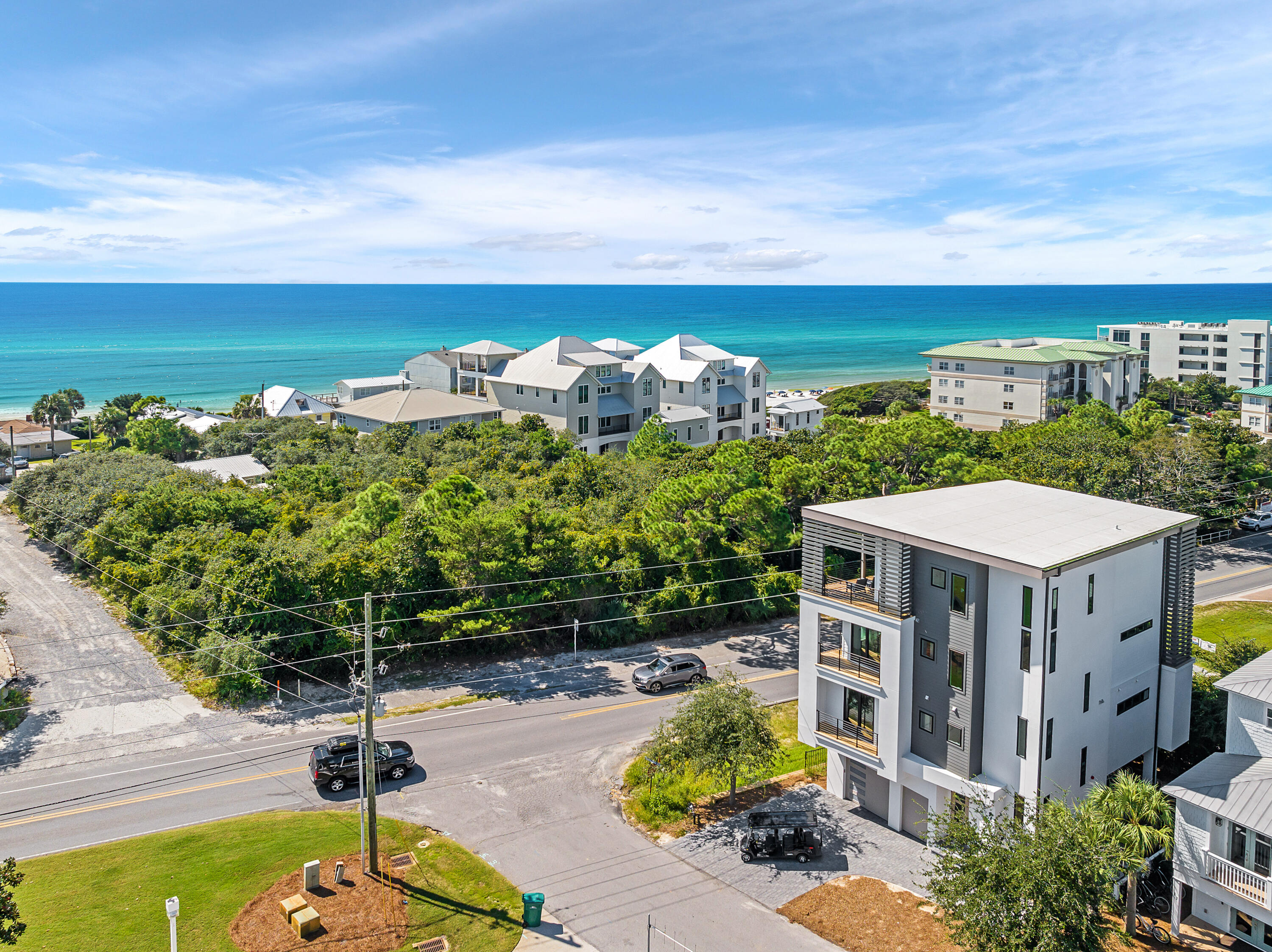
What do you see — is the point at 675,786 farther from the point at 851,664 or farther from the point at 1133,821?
the point at 1133,821

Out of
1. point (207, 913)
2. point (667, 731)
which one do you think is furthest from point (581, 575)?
point (207, 913)

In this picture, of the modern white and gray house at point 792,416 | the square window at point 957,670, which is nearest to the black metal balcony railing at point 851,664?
the square window at point 957,670

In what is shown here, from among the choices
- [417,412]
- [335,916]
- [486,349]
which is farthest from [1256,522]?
[486,349]

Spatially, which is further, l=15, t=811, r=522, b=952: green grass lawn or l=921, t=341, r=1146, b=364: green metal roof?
l=921, t=341, r=1146, b=364: green metal roof

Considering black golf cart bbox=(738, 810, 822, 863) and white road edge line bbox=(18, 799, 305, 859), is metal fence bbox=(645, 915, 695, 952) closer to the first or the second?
black golf cart bbox=(738, 810, 822, 863)

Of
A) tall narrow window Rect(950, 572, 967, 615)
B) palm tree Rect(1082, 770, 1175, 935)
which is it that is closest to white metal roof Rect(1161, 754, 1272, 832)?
palm tree Rect(1082, 770, 1175, 935)

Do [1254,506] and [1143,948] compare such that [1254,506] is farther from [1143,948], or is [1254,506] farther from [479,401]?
[479,401]

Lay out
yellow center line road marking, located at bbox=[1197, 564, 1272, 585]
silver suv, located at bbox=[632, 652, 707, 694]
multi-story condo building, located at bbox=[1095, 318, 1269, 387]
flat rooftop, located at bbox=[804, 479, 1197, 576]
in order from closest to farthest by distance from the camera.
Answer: flat rooftop, located at bbox=[804, 479, 1197, 576] < silver suv, located at bbox=[632, 652, 707, 694] < yellow center line road marking, located at bbox=[1197, 564, 1272, 585] < multi-story condo building, located at bbox=[1095, 318, 1269, 387]

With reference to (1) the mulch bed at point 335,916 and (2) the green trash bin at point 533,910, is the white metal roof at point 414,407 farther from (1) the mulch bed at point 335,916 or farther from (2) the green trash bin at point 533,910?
(2) the green trash bin at point 533,910
